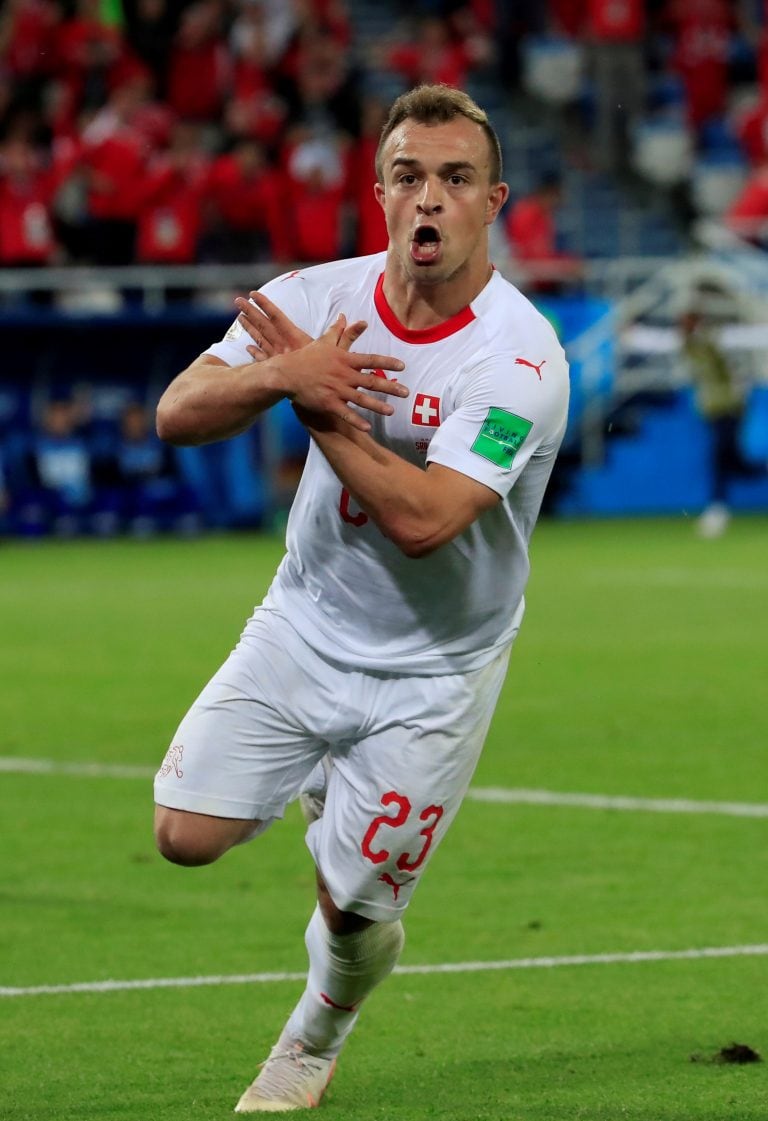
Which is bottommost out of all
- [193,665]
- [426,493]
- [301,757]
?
[193,665]

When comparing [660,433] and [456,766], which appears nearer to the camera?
[456,766]

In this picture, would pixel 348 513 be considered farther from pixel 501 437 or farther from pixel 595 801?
pixel 595 801

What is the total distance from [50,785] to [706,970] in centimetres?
374

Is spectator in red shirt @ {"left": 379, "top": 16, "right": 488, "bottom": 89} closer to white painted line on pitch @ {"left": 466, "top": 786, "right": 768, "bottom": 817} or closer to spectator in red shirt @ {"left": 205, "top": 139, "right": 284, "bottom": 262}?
spectator in red shirt @ {"left": 205, "top": 139, "right": 284, "bottom": 262}

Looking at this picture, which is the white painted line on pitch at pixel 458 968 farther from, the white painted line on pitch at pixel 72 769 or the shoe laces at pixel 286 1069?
the white painted line on pitch at pixel 72 769

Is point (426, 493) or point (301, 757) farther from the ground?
point (426, 493)

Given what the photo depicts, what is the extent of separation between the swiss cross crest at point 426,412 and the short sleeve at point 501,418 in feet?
0.18

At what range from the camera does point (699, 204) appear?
28.9 metres

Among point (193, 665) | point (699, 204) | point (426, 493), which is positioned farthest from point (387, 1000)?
point (699, 204)

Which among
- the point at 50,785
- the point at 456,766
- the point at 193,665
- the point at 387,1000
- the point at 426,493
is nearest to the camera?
the point at 426,493

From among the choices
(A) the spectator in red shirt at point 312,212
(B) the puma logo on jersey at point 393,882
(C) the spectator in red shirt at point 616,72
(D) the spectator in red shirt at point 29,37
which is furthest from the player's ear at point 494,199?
(C) the spectator in red shirt at point 616,72

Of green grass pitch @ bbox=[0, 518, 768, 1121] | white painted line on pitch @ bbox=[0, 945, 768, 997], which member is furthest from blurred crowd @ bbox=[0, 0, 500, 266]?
white painted line on pitch @ bbox=[0, 945, 768, 997]

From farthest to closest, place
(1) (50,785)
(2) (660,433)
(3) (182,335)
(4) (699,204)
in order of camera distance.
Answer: (4) (699,204) < (2) (660,433) < (3) (182,335) < (1) (50,785)

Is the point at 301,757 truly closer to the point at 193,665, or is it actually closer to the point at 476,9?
the point at 193,665
